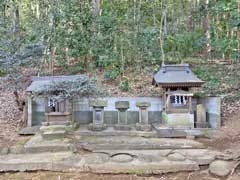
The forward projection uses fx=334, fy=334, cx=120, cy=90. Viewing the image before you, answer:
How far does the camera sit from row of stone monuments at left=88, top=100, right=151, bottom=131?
9750 millimetres

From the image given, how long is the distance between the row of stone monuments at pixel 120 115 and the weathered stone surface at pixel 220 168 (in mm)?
3099

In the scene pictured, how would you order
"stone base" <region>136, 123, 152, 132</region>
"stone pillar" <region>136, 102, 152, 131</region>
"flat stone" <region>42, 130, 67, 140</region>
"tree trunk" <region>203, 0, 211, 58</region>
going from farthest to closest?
1. "tree trunk" <region>203, 0, 211, 58</region>
2. "stone pillar" <region>136, 102, 152, 131</region>
3. "stone base" <region>136, 123, 152, 132</region>
4. "flat stone" <region>42, 130, 67, 140</region>

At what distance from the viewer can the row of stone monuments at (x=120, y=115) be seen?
9.75 meters

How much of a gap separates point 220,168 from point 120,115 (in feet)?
14.0

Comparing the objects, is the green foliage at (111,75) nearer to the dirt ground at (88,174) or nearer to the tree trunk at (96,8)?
the tree trunk at (96,8)

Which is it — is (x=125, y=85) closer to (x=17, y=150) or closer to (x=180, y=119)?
(x=180, y=119)

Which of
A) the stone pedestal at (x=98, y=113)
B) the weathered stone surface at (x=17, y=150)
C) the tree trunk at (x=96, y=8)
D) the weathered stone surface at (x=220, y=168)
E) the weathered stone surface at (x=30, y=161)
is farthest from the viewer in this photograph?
the tree trunk at (x=96, y=8)

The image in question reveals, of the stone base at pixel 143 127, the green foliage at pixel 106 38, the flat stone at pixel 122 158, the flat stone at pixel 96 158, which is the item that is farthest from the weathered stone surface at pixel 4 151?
the green foliage at pixel 106 38

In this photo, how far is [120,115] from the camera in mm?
10320

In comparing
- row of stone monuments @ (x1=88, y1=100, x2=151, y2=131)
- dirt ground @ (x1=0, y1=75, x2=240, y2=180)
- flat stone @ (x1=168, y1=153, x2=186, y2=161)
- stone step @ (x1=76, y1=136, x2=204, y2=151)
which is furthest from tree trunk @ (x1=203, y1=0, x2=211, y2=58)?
flat stone @ (x1=168, y1=153, x2=186, y2=161)

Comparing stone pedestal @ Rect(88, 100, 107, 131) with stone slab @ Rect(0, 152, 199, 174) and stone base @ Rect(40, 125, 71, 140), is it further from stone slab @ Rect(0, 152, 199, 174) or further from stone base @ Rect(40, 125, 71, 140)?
stone slab @ Rect(0, 152, 199, 174)

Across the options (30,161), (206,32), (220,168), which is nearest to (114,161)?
(30,161)

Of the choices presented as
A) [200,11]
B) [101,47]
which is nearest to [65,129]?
[101,47]

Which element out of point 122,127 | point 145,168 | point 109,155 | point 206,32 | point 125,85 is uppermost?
point 206,32
